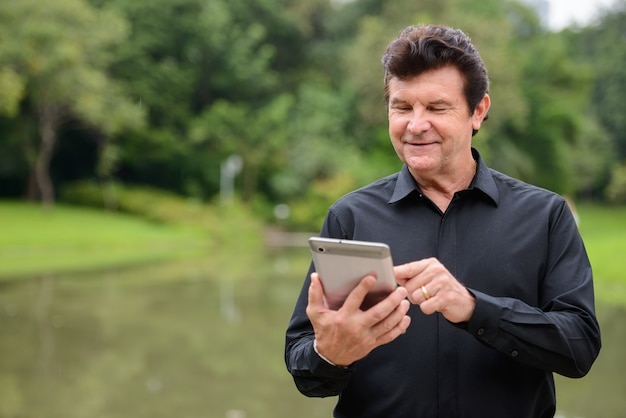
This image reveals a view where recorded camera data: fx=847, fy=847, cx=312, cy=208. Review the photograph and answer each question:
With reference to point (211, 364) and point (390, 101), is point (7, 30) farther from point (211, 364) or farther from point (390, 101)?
point (390, 101)

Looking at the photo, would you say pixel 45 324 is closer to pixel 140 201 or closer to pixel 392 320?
pixel 392 320

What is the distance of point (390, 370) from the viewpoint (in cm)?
203

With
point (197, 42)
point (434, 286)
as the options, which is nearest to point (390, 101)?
point (434, 286)

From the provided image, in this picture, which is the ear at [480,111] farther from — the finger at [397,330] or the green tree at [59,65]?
the green tree at [59,65]

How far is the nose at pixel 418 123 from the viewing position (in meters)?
2.04

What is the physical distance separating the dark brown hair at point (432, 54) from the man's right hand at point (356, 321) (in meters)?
0.59

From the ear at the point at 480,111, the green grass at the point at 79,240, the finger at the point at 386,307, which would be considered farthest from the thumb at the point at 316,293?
the green grass at the point at 79,240

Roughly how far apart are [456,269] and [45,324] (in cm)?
910

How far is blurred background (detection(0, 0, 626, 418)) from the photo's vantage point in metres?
13.1

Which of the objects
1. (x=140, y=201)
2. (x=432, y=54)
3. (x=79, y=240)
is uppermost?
(x=432, y=54)

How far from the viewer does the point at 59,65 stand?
91.7 ft

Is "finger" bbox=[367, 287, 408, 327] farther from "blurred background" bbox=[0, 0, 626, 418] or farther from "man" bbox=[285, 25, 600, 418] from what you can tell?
"blurred background" bbox=[0, 0, 626, 418]

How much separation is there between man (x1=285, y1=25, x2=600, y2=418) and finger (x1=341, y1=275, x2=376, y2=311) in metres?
0.15


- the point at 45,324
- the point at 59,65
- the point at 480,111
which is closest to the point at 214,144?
the point at 59,65
